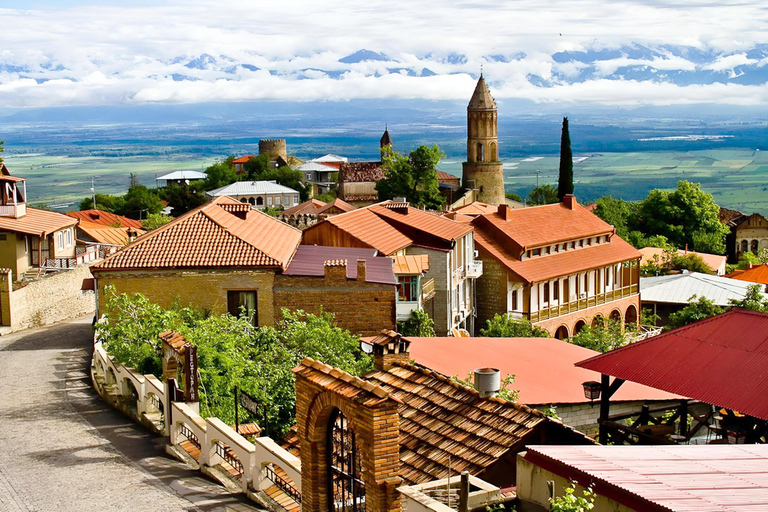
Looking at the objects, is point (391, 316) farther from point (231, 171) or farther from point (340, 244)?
point (231, 171)

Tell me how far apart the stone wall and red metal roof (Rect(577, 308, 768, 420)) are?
23.6m

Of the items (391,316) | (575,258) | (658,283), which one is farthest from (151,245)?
(658,283)

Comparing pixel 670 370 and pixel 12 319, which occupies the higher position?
pixel 670 370

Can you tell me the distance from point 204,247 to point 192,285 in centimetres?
144

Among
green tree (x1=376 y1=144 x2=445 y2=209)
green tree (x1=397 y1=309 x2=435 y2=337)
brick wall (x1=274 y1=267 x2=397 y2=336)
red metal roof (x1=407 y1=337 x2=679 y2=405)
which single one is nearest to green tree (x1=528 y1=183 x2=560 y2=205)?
green tree (x1=376 y1=144 x2=445 y2=209)

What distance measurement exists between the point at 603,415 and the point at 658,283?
4690 cm

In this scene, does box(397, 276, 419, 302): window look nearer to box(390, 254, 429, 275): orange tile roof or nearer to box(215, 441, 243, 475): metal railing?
box(390, 254, 429, 275): orange tile roof

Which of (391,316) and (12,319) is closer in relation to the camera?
(391,316)

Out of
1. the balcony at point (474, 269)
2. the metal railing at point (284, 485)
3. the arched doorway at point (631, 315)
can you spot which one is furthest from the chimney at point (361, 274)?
the arched doorway at point (631, 315)

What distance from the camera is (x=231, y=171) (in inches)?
5527

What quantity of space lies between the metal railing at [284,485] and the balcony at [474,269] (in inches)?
1322

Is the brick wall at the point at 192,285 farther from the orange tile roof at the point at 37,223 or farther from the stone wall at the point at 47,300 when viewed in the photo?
the orange tile roof at the point at 37,223

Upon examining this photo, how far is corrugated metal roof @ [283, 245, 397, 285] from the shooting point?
92.6ft

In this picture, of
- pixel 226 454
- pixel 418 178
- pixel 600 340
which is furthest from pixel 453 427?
pixel 418 178
